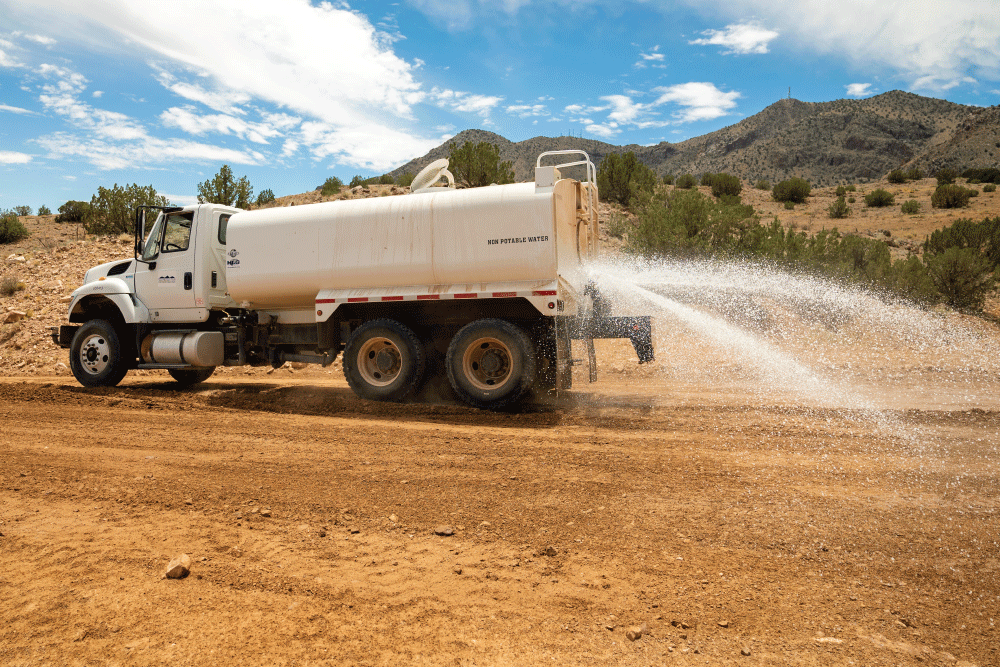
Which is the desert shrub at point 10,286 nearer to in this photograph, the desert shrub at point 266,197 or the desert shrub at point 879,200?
the desert shrub at point 266,197

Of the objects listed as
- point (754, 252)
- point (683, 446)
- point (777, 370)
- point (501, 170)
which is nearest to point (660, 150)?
point (501, 170)

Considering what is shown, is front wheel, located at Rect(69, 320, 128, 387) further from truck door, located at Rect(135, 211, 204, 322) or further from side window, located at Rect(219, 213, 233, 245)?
side window, located at Rect(219, 213, 233, 245)

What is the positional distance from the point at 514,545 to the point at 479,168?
25.9 m

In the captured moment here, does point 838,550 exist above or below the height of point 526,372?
below

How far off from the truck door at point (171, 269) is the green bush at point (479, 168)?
18183 millimetres

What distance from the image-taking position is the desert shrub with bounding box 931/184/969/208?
37.3 metres

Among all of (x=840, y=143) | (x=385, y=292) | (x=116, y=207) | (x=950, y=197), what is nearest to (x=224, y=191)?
(x=116, y=207)

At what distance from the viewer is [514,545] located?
4051 millimetres

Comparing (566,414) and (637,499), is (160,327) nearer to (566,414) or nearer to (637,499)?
(566,414)

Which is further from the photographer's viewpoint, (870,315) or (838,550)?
(870,315)

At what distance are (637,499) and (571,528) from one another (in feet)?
2.53

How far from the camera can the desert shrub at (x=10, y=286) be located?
767 inches

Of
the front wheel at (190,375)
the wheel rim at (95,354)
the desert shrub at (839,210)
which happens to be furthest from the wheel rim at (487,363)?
the desert shrub at (839,210)

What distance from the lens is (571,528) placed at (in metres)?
4.27
